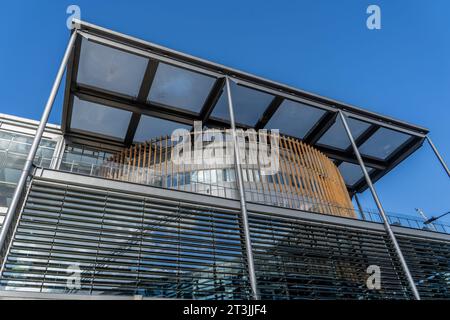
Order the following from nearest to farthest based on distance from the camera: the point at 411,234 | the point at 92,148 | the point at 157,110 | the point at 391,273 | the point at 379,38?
→ the point at 391,273
the point at 411,234
the point at 379,38
the point at 157,110
the point at 92,148

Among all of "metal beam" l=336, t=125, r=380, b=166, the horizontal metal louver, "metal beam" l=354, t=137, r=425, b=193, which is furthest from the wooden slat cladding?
"metal beam" l=354, t=137, r=425, b=193

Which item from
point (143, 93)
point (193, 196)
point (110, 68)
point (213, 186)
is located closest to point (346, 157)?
point (213, 186)

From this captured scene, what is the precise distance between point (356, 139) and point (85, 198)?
10.4 metres

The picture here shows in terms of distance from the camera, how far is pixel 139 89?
9.70 m

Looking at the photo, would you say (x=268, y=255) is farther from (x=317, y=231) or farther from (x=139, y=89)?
(x=139, y=89)

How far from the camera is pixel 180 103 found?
10414 mm

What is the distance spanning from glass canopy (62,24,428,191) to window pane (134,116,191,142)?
36mm

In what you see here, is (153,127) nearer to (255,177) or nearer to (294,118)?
(255,177)

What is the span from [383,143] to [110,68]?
10.8 metres

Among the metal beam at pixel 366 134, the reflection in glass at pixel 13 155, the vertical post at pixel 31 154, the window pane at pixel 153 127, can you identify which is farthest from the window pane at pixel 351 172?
the reflection in glass at pixel 13 155

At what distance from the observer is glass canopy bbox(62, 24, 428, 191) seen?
27.8 ft
